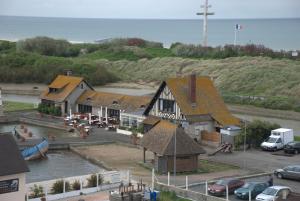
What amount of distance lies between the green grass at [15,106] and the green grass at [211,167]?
30248 millimetres

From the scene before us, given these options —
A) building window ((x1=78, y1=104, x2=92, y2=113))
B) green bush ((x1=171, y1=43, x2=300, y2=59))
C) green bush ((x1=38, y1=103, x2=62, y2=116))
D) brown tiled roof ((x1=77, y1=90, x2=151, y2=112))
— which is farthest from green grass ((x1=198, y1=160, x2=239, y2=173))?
green bush ((x1=171, y1=43, x2=300, y2=59))

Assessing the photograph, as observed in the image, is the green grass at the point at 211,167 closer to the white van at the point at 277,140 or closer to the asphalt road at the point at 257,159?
the asphalt road at the point at 257,159

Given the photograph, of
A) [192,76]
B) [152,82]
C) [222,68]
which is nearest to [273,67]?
[222,68]

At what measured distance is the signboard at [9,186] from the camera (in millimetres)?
26750

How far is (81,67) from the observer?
328 ft

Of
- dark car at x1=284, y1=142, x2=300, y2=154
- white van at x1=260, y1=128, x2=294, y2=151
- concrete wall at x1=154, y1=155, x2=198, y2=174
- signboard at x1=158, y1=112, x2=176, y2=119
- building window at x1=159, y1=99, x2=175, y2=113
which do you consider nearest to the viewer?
concrete wall at x1=154, y1=155, x2=198, y2=174

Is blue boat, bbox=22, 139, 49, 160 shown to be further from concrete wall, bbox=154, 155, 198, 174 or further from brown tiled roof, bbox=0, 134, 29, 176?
brown tiled roof, bbox=0, 134, 29, 176

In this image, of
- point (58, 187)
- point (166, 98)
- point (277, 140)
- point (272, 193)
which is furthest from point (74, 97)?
point (272, 193)

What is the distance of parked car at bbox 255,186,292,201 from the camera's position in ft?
91.0

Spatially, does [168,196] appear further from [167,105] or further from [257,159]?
[167,105]

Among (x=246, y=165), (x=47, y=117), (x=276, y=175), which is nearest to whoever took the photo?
(x=276, y=175)

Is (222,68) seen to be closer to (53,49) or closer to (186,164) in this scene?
(53,49)

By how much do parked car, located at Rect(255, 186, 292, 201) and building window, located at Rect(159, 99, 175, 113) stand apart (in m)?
19.5

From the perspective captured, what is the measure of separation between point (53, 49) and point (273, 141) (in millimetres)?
96161
